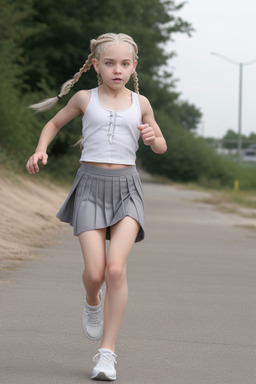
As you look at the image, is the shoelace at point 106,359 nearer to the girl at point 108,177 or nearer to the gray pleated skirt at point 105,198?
the girl at point 108,177

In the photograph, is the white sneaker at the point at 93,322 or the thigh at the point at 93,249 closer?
the thigh at the point at 93,249

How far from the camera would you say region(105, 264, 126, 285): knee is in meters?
5.30

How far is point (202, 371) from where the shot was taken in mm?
5473

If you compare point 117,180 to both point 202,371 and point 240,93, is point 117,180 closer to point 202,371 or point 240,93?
point 202,371

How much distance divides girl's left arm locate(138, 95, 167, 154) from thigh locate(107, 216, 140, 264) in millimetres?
505

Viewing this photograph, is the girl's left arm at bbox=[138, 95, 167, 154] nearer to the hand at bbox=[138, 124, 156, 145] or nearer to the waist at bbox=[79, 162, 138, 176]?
the hand at bbox=[138, 124, 156, 145]

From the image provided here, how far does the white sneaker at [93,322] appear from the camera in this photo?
18.7 feet

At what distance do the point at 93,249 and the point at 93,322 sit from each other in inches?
22.4

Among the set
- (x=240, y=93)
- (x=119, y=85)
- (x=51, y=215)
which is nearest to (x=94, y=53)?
(x=119, y=85)

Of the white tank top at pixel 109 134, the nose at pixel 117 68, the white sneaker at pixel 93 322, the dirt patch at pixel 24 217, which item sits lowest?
the dirt patch at pixel 24 217

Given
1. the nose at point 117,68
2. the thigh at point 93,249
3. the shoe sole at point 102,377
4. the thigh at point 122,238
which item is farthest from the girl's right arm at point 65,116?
the shoe sole at point 102,377

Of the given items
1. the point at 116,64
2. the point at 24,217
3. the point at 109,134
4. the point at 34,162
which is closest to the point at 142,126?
the point at 109,134

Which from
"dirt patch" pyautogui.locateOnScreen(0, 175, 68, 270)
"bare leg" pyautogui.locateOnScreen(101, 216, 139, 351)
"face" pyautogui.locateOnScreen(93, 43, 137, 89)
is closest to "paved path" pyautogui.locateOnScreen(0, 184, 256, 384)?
"bare leg" pyautogui.locateOnScreen(101, 216, 139, 351)

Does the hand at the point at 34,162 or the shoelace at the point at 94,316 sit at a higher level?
the hand at the point at 34,162
